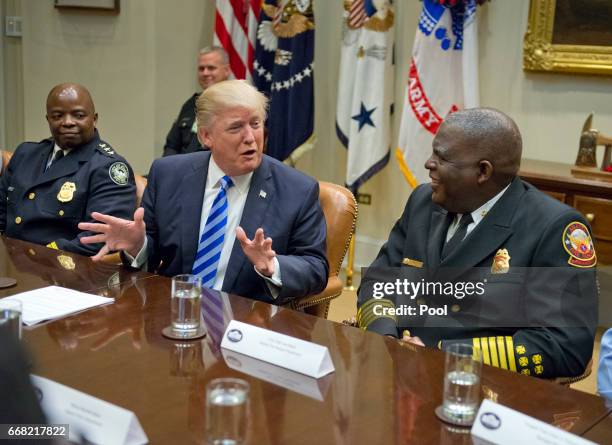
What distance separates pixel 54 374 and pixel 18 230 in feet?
5.95

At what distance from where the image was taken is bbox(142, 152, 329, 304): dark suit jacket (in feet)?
8.19

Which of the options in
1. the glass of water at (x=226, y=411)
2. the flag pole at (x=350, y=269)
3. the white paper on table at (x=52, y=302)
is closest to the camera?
the glass of water at (x=226, y=411)

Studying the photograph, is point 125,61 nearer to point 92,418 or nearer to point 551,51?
point 551,51

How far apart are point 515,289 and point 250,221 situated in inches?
34.0

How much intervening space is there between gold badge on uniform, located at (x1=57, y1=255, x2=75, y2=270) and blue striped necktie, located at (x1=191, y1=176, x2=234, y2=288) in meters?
0.38

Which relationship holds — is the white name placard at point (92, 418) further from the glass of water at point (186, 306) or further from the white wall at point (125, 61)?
the white wall at point (125, 61)

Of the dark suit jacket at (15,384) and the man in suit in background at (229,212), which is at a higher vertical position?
the dark suit jacket at (15,384)

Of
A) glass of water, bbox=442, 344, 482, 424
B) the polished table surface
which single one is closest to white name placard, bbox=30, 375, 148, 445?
glass of water, bbox=442, 344, 482, 424

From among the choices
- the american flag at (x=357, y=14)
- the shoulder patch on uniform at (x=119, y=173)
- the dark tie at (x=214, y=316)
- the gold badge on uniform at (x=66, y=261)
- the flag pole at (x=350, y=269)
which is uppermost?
the american flag at (x=357, y=14)

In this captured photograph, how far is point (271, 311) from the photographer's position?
2055 millimetres

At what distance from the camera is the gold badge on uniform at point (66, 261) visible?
8.01ft

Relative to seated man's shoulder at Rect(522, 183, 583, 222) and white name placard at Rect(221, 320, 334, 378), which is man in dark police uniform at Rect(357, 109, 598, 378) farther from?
Answer: white name placard at Rect(221, 320, 334, 378)

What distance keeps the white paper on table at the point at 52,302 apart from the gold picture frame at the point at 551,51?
10.2ft

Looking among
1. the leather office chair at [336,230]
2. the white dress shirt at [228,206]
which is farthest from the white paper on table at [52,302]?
the leather office chair at [336,230]
